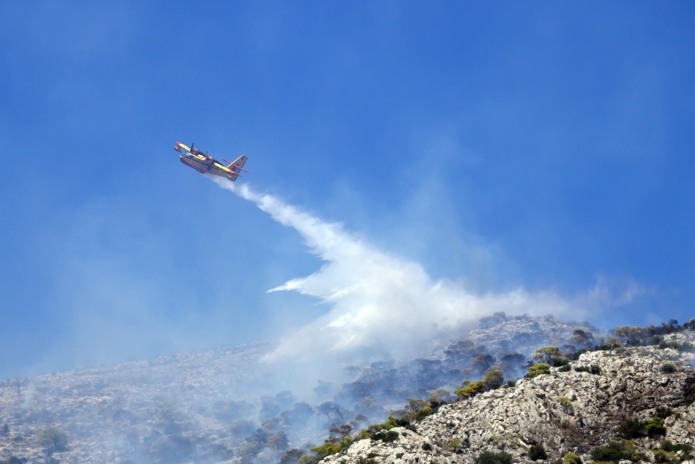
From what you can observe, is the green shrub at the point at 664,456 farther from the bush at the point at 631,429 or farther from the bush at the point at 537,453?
the bush at the point at 537,453

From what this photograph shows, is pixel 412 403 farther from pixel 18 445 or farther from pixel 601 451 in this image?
pixel 18 445

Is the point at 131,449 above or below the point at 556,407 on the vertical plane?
above

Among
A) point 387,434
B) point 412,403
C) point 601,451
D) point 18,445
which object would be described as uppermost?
point 18,445

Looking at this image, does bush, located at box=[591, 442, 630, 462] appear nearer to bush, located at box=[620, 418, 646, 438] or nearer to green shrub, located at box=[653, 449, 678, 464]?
green shrub, located at box=[653, 449, 678, 464]

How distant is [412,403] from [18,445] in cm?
14662

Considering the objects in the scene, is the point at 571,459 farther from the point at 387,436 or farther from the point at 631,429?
the point at 387,436

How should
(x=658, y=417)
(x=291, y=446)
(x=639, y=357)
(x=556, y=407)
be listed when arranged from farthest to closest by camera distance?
(x=291, y=446) → (x=639, y=357) → (x=556, y=407) → (x=658, y=417)

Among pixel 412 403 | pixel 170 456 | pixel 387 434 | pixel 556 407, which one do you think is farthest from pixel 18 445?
pixel 556 407

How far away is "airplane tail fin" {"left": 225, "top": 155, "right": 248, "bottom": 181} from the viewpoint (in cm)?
14338

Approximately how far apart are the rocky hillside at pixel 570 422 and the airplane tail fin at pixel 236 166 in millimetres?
85384

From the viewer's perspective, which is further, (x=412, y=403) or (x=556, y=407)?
(x=412, y=403)

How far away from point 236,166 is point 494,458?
100806mm

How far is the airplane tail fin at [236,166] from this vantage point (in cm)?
14338

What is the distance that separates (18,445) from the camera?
633 feet
